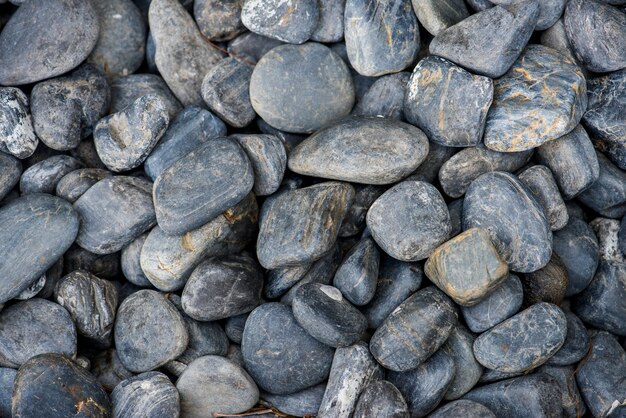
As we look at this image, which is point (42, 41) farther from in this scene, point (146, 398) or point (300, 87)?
point (146, 398)

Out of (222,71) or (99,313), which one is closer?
(99,313)

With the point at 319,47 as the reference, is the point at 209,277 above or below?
below

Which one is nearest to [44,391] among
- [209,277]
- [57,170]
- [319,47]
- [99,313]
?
[99,313]

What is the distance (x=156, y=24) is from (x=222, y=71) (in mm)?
304

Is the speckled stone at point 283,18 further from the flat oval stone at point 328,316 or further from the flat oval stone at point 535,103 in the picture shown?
the flat oval stone at point 328,316

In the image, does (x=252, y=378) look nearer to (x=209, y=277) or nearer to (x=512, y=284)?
(x=209, y=277)

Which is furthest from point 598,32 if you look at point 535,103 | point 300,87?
point 300,87

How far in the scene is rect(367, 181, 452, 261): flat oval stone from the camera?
2.07 meters

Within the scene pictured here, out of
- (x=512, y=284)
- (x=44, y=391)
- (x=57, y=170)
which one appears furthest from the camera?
(x=57, y=170)

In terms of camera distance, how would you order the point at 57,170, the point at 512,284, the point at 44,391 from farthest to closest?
A: the point at 57,170, the point at 512,284, the point at 44,391

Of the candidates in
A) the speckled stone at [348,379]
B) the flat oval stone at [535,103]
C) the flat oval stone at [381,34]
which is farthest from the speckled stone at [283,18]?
the speckled stone at [348,379]

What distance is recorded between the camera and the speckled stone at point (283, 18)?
224 cm

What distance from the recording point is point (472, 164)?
2186 mm

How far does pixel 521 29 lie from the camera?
2102 millimetres
